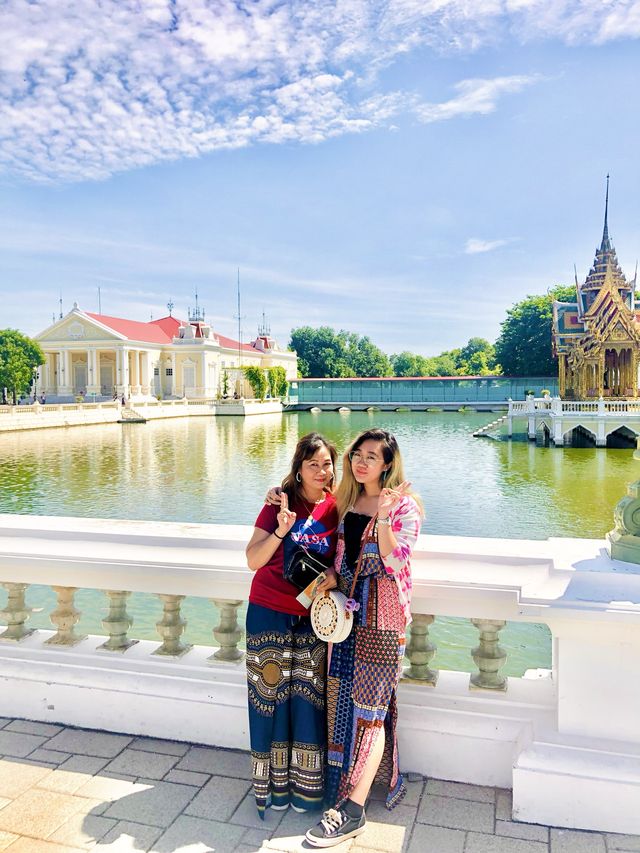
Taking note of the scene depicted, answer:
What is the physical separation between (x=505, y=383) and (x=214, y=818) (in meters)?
55.4

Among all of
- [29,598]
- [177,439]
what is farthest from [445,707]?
[177,439]

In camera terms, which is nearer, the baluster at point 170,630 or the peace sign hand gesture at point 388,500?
the peace sign hand gesture at point 388,500

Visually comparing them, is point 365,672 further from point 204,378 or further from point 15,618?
point 204,378

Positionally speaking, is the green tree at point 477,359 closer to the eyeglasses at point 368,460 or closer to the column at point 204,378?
the column at point 204,378

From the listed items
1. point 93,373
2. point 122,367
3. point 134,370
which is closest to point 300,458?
point 122,367

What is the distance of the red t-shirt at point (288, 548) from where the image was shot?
7.92 feet

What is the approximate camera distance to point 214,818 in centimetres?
238

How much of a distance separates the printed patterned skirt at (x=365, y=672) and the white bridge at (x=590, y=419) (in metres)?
25.0

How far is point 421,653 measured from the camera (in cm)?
275

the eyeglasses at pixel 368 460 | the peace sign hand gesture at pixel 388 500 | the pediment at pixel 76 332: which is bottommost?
the peace sign hand gesture at pixel 388 500

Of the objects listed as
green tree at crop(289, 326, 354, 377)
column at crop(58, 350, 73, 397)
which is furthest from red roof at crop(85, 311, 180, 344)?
green tree at crop(289, 326, 354, 377)

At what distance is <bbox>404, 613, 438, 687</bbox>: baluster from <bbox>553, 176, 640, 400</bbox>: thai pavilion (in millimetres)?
27992

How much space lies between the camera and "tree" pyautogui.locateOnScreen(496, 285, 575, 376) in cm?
5488

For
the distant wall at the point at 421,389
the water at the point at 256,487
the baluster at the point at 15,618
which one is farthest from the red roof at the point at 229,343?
the baluster at the point at 15,618
